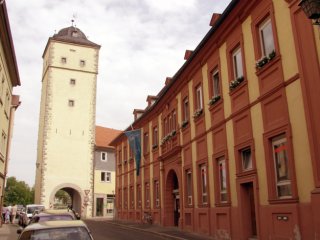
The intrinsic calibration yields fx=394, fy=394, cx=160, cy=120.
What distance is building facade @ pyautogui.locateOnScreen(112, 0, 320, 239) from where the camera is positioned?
11.3m

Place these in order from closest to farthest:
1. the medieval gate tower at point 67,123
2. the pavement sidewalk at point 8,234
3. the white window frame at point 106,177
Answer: the pavement sidewalk at point 8,234, the medieval gate tower at point 67,123, the white window frame at point 106,177

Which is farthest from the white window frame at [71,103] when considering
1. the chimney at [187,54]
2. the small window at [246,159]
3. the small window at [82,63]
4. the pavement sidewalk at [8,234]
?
the small window at [246,159]

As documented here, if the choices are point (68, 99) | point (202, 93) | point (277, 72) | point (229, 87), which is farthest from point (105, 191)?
point (277, 72)

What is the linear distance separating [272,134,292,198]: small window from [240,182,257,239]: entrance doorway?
2.16 meters

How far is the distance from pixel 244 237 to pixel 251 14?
835 cm

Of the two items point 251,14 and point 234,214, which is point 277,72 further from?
point 234,214

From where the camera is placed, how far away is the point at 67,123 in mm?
50562

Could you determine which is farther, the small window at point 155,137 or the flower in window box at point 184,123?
the small window at point 155,137

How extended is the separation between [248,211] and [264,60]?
572 cm

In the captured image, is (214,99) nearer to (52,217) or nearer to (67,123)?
(52,217)

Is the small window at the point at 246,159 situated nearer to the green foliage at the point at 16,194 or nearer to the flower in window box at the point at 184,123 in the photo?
the flower in window box at the point at 184,123

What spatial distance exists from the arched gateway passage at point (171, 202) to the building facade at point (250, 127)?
125 mm

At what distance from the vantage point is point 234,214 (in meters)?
15.6

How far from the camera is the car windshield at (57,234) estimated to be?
7.99m
